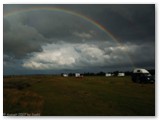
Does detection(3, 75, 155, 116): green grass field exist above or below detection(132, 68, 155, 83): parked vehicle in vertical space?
below

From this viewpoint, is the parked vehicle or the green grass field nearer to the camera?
the green grass field

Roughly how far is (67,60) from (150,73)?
2.43 m

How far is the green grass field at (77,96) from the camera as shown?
30.8ft

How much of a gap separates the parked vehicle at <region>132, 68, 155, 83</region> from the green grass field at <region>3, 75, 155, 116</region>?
0.17 m

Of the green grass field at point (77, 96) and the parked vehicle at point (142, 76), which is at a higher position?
the parked vehicle at point (142, 76)

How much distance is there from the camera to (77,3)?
973 cm

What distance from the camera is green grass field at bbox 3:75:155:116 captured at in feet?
30.8

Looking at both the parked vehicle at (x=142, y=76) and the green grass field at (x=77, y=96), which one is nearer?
the green grass field at (x=77, y=96)

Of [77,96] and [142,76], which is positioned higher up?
[142,76]

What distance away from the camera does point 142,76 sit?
10.1 meters

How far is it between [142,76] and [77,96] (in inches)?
→ 80.4

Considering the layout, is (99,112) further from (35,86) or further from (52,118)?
(35,86)

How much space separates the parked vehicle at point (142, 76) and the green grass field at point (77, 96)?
170mm

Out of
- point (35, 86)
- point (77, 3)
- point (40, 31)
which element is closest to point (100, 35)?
point (77, 3)
